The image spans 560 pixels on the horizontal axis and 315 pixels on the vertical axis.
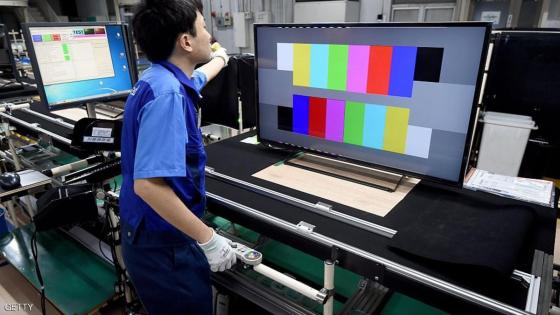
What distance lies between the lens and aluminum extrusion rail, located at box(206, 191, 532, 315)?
748 millimetres

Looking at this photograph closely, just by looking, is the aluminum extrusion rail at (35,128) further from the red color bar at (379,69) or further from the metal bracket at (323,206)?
the red color bar at (379,69)

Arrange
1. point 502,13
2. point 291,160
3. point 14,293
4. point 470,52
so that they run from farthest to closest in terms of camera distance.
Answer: point 502,13
point 14,293
point 291,160
point 470,52

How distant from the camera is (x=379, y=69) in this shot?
120 centimetres

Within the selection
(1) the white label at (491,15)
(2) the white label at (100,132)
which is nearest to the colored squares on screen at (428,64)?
(2) the white label at (100,132)

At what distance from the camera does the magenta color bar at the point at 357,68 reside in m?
1.22

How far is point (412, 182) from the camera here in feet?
4.30

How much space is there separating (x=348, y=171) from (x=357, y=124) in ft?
0.70

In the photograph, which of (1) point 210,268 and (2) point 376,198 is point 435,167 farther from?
(1) point 210,268

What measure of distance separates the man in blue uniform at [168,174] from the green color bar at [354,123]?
541mm

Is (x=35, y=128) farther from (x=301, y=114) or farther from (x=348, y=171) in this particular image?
(x=348, y=171)

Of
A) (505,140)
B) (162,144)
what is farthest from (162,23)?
(505,140)

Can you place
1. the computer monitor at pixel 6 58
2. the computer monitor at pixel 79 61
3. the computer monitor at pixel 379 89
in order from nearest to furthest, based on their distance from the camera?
the computer monitor at pixel 379 89, the computer monitor at pixel 79 61, the computer monitor at pixel 6 58

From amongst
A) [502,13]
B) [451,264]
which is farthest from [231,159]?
[502,13]

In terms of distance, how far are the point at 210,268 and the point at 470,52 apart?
103 cm
